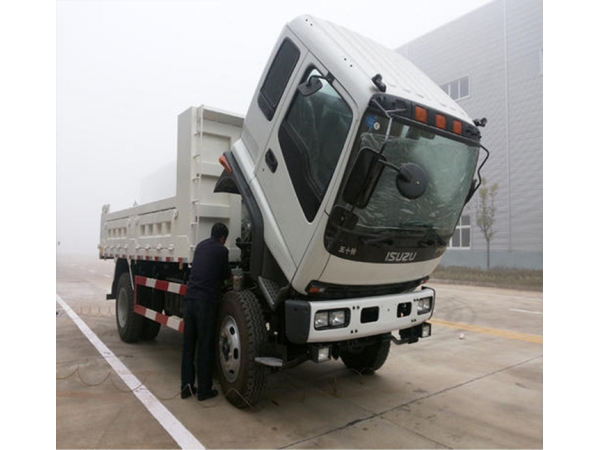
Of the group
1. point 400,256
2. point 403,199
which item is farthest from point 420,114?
point 400,256

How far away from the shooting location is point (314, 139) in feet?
11.4

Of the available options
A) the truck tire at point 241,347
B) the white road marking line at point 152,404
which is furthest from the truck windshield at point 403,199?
the white road marking line at point 152,404

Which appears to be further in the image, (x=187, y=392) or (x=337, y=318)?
(x=187, y=392)

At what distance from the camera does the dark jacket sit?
168 inches

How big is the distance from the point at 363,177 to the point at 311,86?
875 millimetres

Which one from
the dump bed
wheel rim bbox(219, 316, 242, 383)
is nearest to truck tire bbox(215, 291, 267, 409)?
wheel rim bbox(219, 316, 242, 383)

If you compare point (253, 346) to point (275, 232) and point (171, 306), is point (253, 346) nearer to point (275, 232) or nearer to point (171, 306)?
point (275, 232)

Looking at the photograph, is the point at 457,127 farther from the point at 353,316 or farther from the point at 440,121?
the point at 353,316

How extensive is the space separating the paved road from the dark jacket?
3.37 ft

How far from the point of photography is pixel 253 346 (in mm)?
3756

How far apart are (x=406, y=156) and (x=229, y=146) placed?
270 centimetres

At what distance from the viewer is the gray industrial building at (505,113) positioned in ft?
61.0

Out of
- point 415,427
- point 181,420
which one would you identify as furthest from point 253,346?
point 415,427

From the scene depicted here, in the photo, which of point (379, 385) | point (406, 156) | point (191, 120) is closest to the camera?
point (406, 156)
